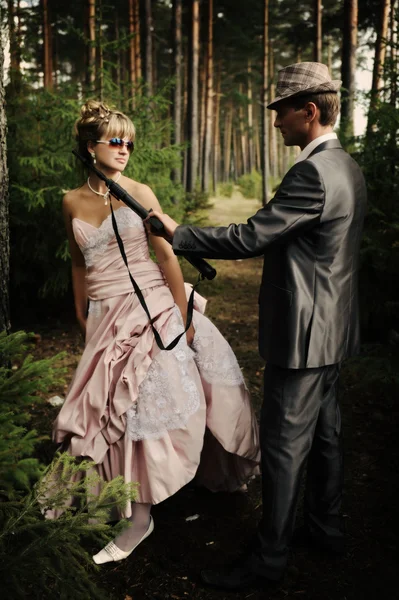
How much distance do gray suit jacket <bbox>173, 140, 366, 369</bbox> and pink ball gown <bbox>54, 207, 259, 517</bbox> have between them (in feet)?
2.13

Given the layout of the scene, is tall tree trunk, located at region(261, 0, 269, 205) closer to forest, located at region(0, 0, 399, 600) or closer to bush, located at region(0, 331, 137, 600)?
forest, located at region(0, 0, 399, 600)

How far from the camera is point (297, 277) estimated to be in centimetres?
254

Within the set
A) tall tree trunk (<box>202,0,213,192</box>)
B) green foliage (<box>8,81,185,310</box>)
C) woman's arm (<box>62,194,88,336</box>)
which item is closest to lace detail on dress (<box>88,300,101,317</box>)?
woman's arm (<box>62,194,88,336</box>)

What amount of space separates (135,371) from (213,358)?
0.57 meters

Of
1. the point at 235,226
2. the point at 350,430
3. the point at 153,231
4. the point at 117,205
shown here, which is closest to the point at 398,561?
the point at 350,430

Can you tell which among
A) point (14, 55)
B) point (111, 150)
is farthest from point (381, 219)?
point (14, 55)

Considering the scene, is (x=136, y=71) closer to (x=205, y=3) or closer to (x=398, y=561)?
(x=205, y=3)

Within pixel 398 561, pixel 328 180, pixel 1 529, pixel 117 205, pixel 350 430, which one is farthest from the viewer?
pixel 350 430

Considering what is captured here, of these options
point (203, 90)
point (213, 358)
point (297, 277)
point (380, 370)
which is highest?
point (203, 90)

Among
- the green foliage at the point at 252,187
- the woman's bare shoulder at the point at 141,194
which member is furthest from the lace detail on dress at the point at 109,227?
the green foliage at the point at 252,187

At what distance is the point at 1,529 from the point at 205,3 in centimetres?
2152

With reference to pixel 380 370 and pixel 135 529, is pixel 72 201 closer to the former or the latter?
pixel 135 529

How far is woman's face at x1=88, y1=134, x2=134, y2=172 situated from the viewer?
309 centimetres

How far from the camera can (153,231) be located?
2611 mm
